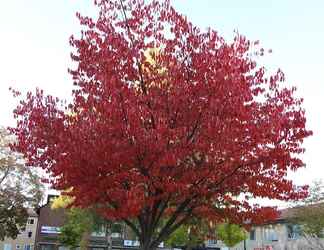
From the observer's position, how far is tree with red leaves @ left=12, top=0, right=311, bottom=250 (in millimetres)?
11461

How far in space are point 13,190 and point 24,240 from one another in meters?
40.3

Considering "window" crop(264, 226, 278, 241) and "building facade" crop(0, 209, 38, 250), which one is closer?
"window" crop(264, 226, 278, 241)

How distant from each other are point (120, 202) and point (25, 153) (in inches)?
122

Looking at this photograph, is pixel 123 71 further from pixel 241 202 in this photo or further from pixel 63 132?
pixel 241 202

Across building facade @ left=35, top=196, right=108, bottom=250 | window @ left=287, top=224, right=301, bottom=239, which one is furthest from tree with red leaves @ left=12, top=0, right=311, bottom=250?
building facade @ left=35, top=196, right=108, bottom=250

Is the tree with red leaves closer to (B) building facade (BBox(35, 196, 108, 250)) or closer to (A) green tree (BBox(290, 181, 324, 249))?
(A) green tree (BBox(290, 181, 324, 249))

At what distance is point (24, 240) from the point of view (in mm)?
78000

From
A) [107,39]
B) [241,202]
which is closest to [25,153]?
[107,39]

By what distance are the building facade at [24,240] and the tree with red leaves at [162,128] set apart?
2609 inches

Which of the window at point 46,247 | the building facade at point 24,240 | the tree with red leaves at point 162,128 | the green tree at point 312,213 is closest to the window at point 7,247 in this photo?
the building facade at point 24,240

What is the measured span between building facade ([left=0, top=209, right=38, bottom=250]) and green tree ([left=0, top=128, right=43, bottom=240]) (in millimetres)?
33425

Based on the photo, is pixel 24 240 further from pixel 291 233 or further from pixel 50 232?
pixel 291 233

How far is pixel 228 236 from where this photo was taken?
44.6 meters

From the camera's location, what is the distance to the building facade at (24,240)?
2992 inches
